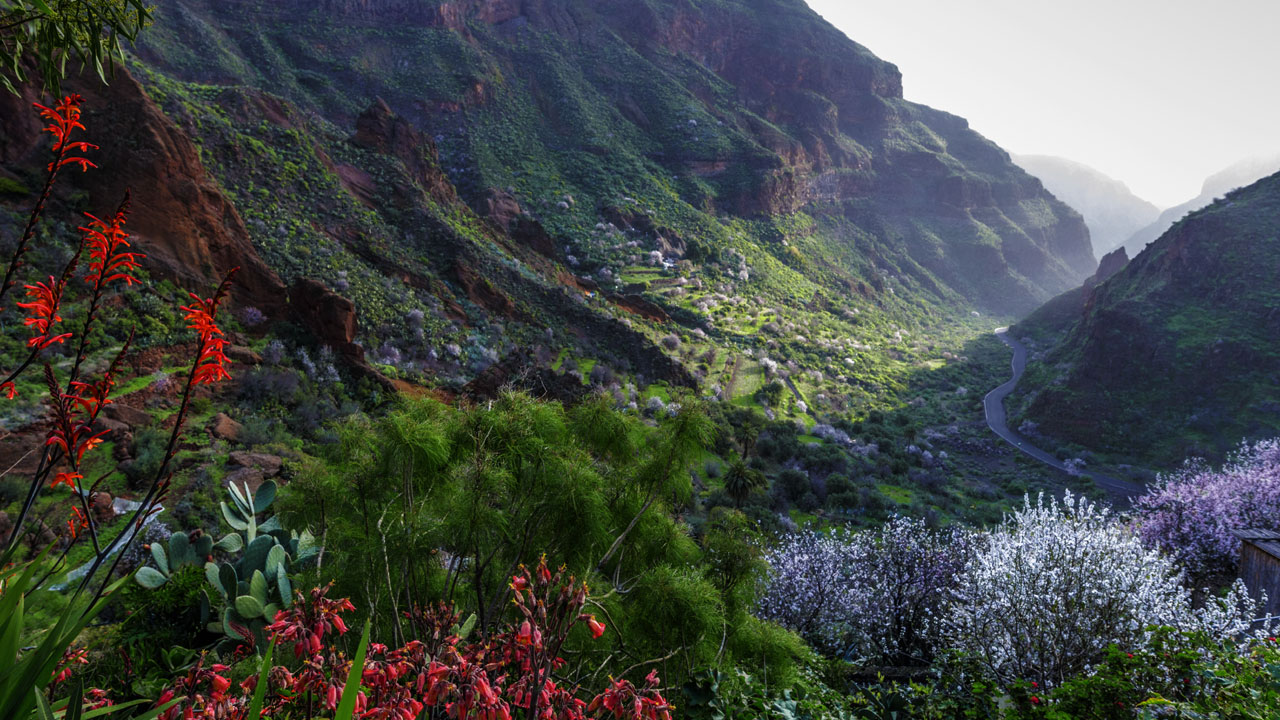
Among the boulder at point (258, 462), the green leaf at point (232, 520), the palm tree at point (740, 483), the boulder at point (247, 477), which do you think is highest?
the green leaf at point (232, 520)

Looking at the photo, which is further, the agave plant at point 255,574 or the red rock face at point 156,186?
the red rock face at point 156,186

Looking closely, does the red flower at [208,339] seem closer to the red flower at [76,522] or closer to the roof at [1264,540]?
the red flower at [76,522]

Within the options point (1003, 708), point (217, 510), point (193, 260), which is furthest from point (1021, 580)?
point (193, 260)

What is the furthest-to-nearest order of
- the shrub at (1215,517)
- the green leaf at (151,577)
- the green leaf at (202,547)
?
the shrub at (1215,517)
the green leaf at (202,547)
the green leaf at (151,577)

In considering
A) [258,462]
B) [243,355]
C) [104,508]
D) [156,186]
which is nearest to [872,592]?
[258,462]

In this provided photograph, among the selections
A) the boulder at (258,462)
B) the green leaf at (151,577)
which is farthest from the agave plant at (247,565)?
the boulder at (258,462)

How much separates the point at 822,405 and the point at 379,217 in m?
33.2

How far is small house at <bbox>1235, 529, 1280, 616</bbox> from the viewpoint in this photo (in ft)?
31.5

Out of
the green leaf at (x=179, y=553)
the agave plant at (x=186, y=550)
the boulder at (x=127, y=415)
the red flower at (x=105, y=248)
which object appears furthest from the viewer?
the boulder at (x=127, y=415)

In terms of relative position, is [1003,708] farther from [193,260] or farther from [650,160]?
[650,160]

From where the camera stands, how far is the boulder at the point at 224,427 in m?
13.8

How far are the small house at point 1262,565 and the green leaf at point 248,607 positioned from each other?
14.9 m

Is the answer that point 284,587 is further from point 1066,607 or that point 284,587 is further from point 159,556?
point 1066,607

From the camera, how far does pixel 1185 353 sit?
38.8 m
